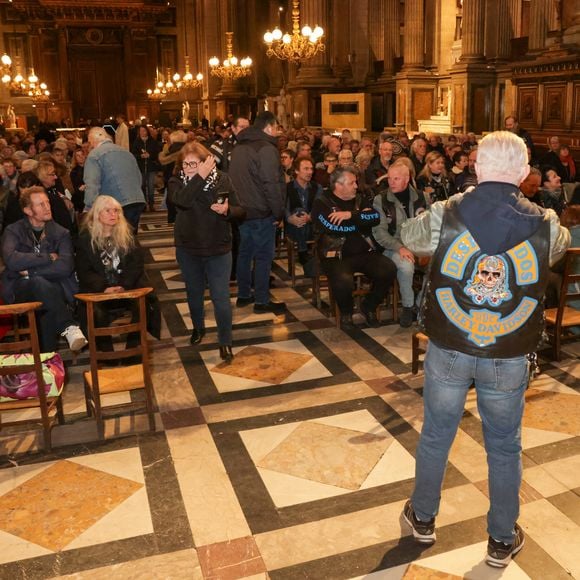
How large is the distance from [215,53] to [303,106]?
39.8 feet

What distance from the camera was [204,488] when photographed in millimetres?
3592

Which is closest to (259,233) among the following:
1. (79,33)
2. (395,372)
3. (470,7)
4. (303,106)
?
(395,372)

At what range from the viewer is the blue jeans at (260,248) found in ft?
21.6

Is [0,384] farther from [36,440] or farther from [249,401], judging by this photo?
[249,401]

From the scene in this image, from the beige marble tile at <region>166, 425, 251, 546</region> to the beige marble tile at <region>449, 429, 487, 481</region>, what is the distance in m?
1.23

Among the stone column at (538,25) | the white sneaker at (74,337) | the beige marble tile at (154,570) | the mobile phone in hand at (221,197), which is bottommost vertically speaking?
the beige marble tile at (154,570)

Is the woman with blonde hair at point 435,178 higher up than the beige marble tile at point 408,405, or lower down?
higher up

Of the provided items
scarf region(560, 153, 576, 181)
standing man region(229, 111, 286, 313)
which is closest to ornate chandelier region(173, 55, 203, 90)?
scarf region(560, 153, 576, 181)

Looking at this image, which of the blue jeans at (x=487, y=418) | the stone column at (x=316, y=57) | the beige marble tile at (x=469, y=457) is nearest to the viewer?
the blue jeans at (x=487, y=418)

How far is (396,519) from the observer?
10.8ft

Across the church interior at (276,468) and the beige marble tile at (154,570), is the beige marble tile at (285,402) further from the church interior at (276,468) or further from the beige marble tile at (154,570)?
the beige marble tile at (154,570)

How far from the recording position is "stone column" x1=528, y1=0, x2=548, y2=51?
533 inches

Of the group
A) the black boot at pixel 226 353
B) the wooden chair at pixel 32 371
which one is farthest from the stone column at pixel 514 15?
the wooden chair at pixel 32 371

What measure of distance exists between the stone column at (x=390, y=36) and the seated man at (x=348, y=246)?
15786mm
